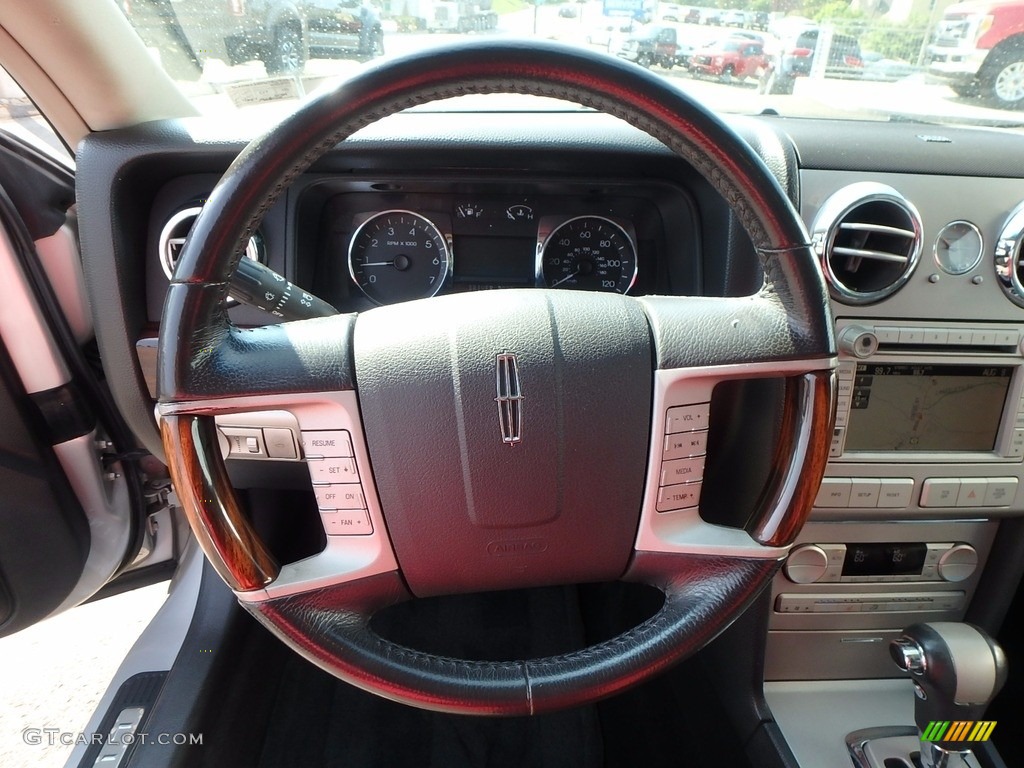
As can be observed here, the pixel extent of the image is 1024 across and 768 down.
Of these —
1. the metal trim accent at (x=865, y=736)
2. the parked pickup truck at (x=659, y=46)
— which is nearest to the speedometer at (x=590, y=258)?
the parked pickup truck at (x=659, y=46)

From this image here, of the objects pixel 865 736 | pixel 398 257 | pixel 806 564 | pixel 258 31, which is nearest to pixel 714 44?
pixel 398 257

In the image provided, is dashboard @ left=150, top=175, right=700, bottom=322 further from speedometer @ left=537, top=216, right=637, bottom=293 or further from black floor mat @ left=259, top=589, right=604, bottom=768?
black floor mat @ left=259, top=589, right=604, bottom=768

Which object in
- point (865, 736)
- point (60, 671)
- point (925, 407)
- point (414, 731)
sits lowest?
point (414, 731)

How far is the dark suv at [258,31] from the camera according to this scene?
118 centimetres

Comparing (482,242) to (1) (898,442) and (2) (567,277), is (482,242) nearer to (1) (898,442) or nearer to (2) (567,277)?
(2) (567,277)

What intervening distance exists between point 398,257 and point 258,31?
1.56ft

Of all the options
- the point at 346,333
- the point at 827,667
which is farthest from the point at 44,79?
the point at 827,667

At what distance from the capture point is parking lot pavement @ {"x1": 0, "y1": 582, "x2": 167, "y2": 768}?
144 centimetres

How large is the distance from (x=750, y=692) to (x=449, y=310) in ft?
3.19

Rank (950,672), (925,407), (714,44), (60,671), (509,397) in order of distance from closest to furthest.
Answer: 1. (509,397)
2. (950,672)
3. (925,407)
4. (714,44)
5. (60,671)

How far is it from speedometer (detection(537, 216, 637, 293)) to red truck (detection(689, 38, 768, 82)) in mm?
324

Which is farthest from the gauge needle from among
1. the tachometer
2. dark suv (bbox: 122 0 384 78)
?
dark suv (bbox: 122 0 384 78)

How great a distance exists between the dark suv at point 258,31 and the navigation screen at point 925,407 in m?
0.99

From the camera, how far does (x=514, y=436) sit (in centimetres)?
77
